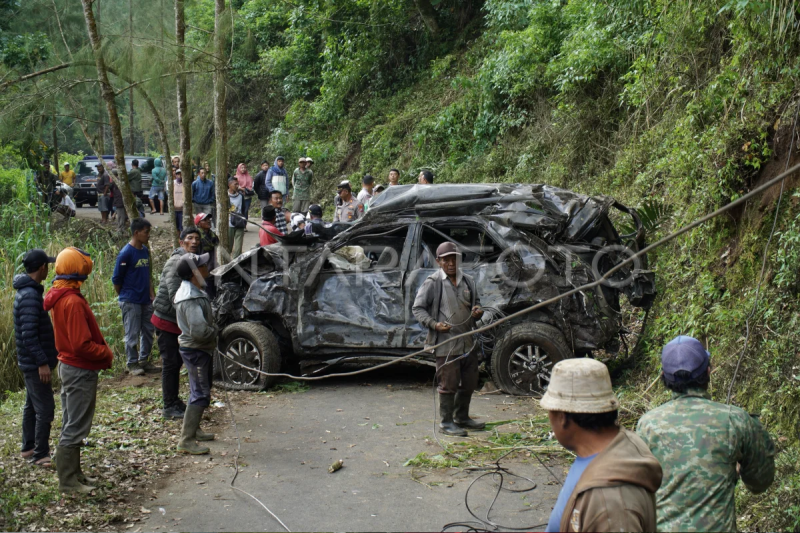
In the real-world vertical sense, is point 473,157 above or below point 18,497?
above

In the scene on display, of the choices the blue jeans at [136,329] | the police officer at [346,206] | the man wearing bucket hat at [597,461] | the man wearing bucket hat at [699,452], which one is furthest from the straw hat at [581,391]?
the police officer at [346,206]

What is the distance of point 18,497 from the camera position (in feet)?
17.6

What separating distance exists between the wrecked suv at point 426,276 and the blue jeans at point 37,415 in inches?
100

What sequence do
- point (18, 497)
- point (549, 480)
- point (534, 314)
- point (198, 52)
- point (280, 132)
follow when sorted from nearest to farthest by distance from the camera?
point (18, 497)
point (549, 480)
point (534, 314)
point (198, 52)
point (280, 132)

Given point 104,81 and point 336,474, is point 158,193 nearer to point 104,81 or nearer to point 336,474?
point 104,81

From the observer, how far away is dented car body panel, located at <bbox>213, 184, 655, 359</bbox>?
25.3 feet

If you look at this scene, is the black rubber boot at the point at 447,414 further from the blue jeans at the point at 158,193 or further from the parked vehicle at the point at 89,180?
the parked vehicle at the point at 89,180

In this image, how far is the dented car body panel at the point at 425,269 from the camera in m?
7.72

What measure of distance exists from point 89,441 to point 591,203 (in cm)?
570

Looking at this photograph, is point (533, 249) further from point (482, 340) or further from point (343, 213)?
point (343, 213)

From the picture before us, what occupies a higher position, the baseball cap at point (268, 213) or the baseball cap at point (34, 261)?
the baseball cap at point (268, 213)

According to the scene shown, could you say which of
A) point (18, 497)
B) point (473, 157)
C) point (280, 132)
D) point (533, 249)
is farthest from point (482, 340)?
point (280, 132)

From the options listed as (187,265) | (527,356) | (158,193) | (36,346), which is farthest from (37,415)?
(158,193)

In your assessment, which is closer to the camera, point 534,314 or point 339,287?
point 534,314
